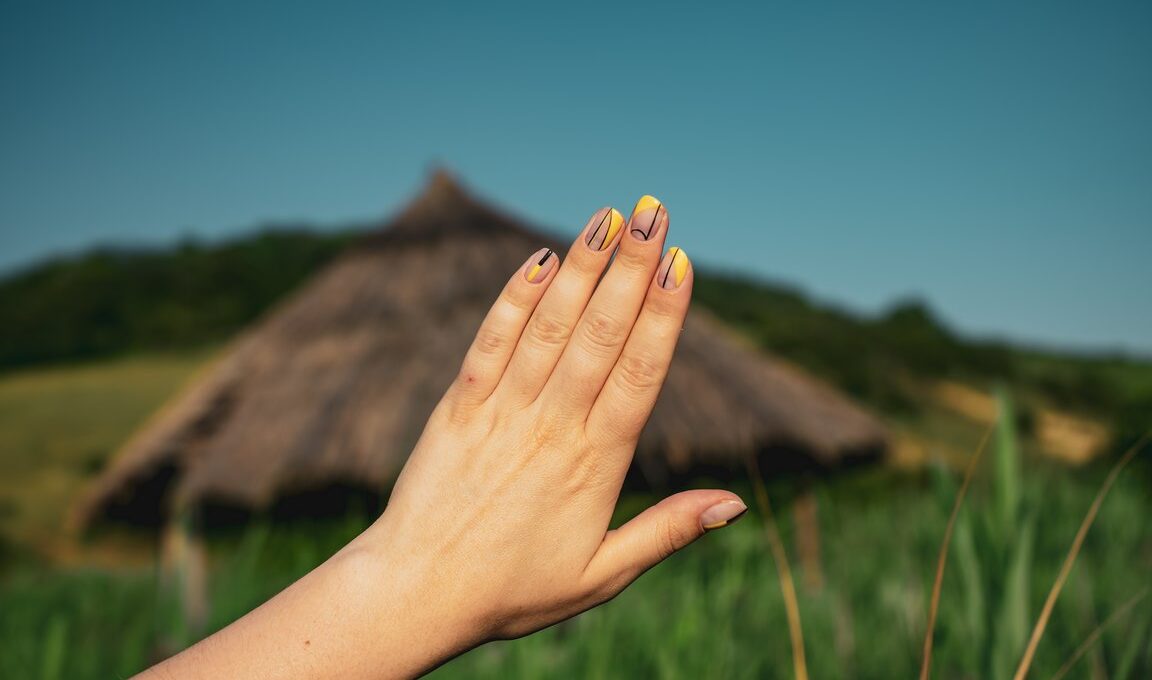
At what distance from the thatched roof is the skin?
3.91m

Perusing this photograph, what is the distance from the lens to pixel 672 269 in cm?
68

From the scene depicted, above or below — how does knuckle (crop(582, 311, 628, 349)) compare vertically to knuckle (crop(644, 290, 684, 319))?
below

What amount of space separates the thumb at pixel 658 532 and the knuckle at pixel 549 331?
0.17 metres

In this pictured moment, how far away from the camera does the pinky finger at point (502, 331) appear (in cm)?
72

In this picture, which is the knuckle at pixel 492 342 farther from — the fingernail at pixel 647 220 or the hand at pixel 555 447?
the fingernail at pixel 647 220

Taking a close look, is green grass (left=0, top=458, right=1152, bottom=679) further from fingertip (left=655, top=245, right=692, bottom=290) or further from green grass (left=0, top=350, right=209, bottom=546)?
green grass (left=0, top=350, right=209, bottom=546)

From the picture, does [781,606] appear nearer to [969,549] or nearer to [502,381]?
[969,549]

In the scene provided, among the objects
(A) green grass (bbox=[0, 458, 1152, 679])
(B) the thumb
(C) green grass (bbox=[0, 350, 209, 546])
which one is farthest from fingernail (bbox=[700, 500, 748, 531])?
(C) green grass (bbox=[0, 350, 209, 546])

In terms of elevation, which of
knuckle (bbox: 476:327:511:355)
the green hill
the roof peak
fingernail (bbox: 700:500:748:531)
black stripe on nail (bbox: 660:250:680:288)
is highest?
the green hill

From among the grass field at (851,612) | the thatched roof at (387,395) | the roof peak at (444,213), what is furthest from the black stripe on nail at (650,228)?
the roof peak at (444,213)

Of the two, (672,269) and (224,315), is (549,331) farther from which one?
(224,315)

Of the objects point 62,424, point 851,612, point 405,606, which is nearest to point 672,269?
point 405,606

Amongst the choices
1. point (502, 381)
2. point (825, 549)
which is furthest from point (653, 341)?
point (825, 549)

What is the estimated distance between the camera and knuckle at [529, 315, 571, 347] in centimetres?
71
